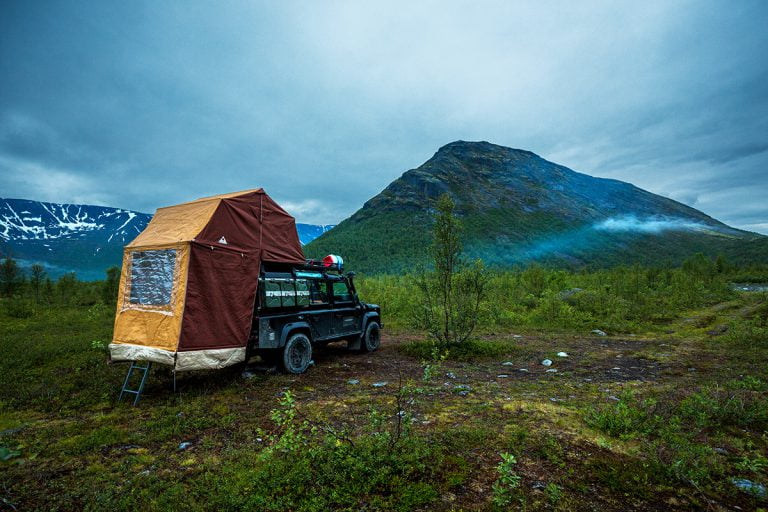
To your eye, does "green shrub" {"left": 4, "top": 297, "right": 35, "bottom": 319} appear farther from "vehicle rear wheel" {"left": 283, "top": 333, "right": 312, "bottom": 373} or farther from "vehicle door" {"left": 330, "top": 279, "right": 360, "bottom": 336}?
"vehicle rear wheel" {"left": 283, "top": 333, "right": 312, "bottom": 373}

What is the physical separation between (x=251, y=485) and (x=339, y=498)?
0.92 m

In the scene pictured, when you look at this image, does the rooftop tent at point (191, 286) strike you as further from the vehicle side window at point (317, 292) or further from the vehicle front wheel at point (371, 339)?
the vehicle front wheel at point (371, 339)

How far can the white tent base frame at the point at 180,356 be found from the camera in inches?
236

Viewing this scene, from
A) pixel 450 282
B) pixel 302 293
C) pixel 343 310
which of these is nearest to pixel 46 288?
pixel 343 310

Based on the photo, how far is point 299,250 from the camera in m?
9.03

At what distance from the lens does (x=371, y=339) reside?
1091 cm

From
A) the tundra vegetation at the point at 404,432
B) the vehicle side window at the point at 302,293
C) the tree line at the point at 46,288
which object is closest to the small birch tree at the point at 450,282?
the tundra vegetation at the point at 404,432

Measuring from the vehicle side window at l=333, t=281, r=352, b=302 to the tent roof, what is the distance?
359cm

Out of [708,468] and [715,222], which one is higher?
[715,222]

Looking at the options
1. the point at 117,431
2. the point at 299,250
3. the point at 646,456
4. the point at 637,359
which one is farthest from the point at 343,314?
the point at 637,359

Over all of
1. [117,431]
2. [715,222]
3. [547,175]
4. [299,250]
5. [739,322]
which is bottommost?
[117,431]

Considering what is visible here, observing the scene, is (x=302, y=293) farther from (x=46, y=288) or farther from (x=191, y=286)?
(x=46, y=288)

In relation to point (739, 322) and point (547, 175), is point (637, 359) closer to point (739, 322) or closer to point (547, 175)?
point (739, 322)

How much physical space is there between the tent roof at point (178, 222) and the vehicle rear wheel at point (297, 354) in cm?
306
